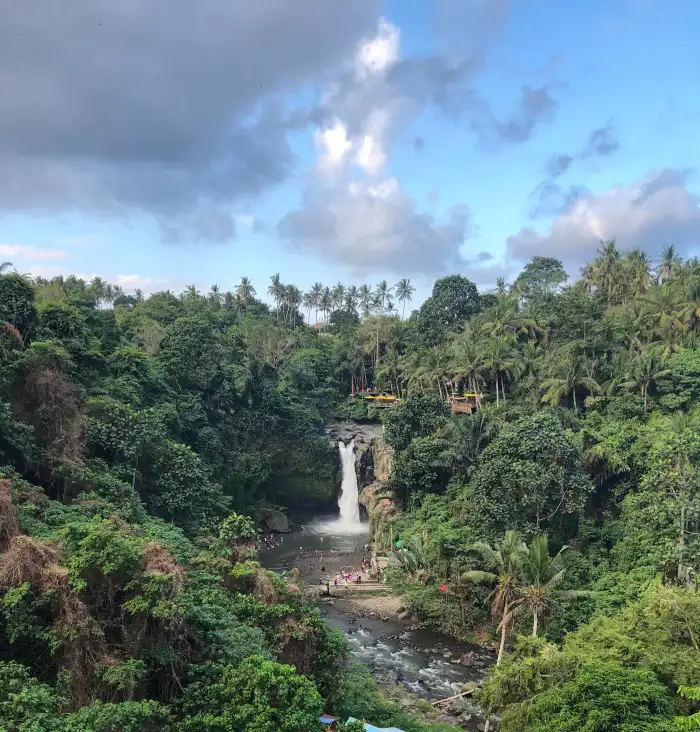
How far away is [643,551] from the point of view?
22266mm

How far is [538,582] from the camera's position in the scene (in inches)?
776

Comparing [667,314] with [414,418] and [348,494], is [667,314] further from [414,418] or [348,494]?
[348,494]

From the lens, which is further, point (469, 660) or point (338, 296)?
point (338, 296)

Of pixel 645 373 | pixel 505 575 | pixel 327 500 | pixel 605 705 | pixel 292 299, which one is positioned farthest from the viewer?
pixel 292 299

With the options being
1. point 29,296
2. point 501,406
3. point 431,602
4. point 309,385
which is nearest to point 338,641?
point 431,602

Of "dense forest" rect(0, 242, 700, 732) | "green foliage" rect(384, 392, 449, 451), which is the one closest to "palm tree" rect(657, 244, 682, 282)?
"dense forest" rect(0, 242, 700, 732)

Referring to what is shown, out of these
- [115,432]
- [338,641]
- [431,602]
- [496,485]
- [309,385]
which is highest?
[309,385]

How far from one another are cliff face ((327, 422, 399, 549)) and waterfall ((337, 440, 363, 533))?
1.68ft

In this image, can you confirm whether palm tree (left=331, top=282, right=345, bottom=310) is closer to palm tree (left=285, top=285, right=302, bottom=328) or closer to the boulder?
palm tree (left=285, top=285, right=302, bottom=328)

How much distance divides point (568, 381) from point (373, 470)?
1686cm

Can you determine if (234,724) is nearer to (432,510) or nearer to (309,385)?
(432,510)

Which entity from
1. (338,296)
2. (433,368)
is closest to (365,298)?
(338,296)

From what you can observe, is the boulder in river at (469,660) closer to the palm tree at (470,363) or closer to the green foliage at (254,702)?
the green foliage at (254,702)

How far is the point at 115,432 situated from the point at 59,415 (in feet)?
8.32
